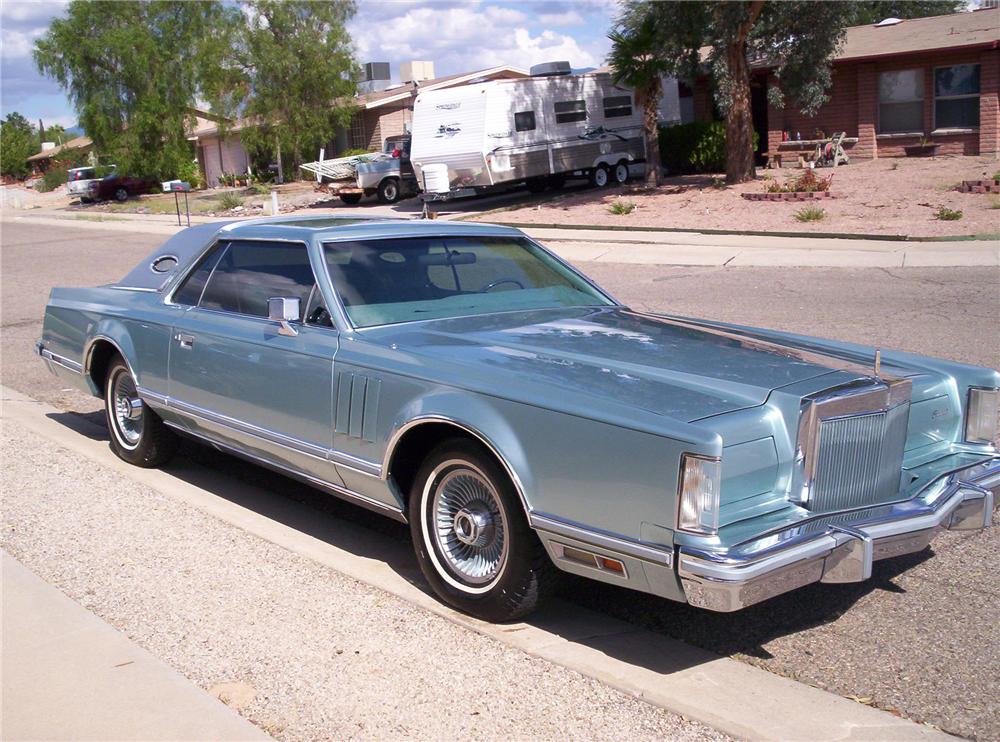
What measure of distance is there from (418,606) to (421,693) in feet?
2.56

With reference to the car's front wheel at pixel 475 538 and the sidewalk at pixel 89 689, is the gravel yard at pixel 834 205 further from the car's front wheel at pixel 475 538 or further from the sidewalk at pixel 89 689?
the sidewalk at pixel 89 689

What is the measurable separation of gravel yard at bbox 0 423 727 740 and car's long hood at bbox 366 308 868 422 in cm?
102

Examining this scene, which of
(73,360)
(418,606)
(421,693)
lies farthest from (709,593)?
(73,360)

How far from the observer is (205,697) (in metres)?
3.62

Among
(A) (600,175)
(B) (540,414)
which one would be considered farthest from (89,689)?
(A) (600,175)

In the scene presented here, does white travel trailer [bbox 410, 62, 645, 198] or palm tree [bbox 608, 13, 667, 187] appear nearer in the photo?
palm tree [bbox 608, 13, 667, 187]

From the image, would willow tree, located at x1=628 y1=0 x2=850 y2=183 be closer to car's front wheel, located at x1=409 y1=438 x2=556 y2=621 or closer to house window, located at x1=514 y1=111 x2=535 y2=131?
house window, located at x1=514 y1=111 x2=535 y2=131

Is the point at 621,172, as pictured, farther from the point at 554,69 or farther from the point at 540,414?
the point at 540,414

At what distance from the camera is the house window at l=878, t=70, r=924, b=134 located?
27.3 meters

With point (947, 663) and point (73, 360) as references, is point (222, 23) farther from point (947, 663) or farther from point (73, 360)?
point (947, 663)

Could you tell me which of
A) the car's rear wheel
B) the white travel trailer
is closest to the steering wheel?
the car's rear wheel

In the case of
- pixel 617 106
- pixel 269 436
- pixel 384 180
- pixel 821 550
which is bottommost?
pixel 821 550

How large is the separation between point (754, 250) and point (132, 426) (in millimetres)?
12694

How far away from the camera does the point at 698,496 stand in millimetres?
3381
